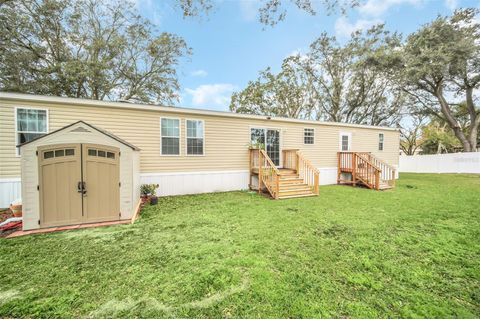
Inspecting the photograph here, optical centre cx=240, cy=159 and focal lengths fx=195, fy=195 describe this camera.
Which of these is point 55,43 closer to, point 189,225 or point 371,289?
point 189,225

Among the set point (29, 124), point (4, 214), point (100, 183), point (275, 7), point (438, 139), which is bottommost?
point (4, 214)

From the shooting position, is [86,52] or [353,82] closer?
[86,52]

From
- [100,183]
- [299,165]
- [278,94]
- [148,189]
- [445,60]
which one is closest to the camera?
[100,183]

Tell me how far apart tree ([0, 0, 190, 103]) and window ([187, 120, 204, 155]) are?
10032 millimetres

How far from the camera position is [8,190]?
5.89m

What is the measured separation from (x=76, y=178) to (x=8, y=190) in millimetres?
3562

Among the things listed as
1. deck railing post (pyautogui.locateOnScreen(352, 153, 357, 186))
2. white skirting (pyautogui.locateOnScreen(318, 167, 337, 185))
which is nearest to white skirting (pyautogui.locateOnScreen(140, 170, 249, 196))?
white skirting (pyautogui.locateOnScreen(318, 167, 337, 185))

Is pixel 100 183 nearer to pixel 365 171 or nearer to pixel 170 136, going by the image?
pixel 170 136

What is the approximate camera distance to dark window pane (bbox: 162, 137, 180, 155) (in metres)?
7.58

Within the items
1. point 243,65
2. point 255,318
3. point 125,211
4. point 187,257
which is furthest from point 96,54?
point 255,318

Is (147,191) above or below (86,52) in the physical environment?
below

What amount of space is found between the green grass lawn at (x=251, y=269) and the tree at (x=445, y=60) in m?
15.1

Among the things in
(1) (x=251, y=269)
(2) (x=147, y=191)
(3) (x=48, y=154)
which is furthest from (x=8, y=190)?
(1) (x=251, y=269)

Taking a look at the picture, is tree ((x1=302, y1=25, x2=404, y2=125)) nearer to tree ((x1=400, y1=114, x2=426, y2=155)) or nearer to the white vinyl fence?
the white vinyl fence
